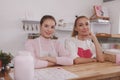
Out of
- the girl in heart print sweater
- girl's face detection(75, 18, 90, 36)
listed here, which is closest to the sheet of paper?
the girl in heart print sweater

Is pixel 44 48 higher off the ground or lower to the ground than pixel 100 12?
lower

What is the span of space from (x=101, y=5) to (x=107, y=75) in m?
2.99

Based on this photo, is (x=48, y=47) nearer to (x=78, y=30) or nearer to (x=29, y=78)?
(x=78, y=30)

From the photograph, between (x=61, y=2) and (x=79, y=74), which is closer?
(x=79, y=74)

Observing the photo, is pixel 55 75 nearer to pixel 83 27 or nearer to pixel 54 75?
pixel 54 75

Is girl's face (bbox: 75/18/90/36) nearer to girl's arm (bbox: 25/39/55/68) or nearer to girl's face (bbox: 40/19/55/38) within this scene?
girl's face (bbox: 40/19/55/38)

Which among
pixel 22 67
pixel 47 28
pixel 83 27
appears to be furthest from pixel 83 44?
pixel 22 67

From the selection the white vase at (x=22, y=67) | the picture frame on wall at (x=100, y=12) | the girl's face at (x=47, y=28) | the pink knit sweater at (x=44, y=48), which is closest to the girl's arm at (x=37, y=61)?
the pink knit sweater at (x=44, y=48)

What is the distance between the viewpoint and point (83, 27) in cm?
175

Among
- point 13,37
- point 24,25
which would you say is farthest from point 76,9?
point 13,37

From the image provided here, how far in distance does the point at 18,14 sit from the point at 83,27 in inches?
67.3

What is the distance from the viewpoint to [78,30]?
179 cm

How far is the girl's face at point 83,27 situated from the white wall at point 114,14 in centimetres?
203

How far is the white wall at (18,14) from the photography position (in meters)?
2.99
